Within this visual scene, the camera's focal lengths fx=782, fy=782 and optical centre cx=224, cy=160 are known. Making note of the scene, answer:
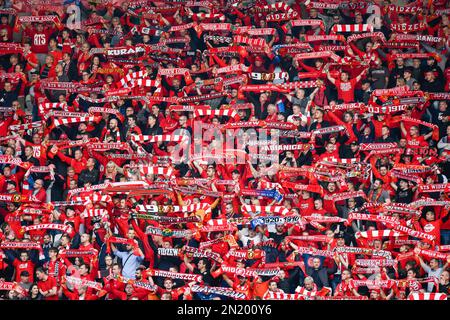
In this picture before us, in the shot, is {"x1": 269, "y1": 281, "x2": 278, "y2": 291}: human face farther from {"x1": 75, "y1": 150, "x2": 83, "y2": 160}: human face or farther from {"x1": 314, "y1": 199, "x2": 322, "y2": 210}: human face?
{"x1": 75, "y1": 150, "x2": 83, "y2": 160}: human face

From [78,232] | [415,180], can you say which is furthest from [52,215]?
[415,180]

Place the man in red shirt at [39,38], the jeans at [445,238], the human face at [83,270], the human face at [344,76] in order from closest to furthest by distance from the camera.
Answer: the jeans at [445,238], the human face at [83,270], the human face at [344,76], the man in red shirt at [39,38]

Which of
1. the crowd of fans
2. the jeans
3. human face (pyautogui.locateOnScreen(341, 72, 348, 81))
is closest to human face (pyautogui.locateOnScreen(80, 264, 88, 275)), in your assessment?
the crowd of fans

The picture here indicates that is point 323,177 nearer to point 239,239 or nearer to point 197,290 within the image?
point 239,239

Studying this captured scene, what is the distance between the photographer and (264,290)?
5785 mm

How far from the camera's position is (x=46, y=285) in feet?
19.2

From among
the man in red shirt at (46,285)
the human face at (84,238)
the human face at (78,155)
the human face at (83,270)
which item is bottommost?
the man in red shirt at (46,285)

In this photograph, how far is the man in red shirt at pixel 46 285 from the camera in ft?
19.2

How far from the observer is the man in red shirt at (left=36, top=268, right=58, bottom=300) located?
230 inches

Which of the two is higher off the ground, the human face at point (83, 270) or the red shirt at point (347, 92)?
the red shirt at point (347, 92)

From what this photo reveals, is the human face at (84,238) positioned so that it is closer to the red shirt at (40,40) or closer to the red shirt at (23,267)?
the red shirt at (23,267)

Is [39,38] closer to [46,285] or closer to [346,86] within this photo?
[46,285]

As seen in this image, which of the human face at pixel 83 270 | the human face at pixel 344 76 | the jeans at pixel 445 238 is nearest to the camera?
the jeans at pixel 445 238

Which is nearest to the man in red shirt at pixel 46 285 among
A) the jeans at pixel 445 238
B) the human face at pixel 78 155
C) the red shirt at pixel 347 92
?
the human face at pixel 78 155
